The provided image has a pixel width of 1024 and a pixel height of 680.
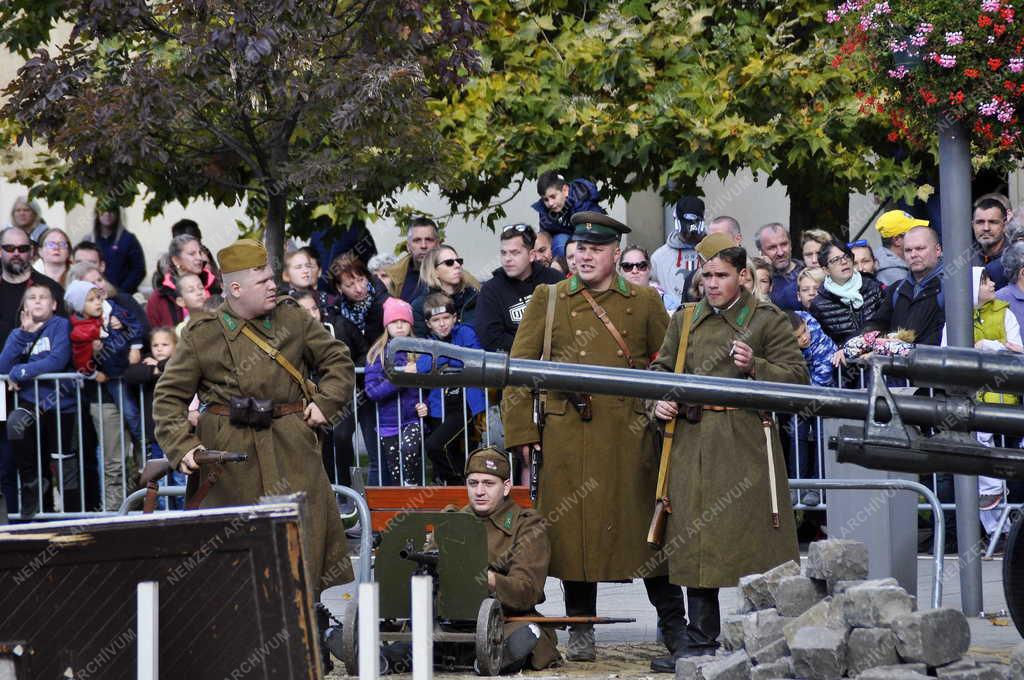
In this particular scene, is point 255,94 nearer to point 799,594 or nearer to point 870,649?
point 799,594

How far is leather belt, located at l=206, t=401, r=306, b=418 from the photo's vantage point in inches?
341

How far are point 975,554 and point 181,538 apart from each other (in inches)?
192

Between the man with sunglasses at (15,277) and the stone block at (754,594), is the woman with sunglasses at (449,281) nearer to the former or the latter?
the man with sunglasses at (15,277)

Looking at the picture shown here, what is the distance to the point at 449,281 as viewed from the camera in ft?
40.2

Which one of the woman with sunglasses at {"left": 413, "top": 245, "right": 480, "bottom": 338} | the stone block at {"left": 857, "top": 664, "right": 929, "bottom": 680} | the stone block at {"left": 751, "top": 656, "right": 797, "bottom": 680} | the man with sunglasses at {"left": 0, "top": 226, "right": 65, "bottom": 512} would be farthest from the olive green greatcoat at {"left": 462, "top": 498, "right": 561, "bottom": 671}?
the man with sunglasses at {"left": 0, "top": 226, "right": 65, "bottom": 512}

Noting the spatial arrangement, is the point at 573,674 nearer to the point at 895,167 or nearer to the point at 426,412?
the point at 426,412

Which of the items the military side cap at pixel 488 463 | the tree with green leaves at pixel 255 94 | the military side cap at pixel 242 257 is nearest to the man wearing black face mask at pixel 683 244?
the tree with green leaves at pixel 255 94

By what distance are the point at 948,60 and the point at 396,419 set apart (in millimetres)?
4531

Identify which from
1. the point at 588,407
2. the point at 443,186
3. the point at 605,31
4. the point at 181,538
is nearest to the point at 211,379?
the point at 588,407

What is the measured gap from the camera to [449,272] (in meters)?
12.3

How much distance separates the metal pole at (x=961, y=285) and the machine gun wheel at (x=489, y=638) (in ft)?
8.33

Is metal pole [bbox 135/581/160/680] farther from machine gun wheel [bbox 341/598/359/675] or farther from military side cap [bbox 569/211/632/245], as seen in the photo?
military side cap [bbox 569/211/632/245]

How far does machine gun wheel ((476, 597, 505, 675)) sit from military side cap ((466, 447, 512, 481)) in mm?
716

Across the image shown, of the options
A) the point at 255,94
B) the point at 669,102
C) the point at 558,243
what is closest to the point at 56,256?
the point at 255,94
